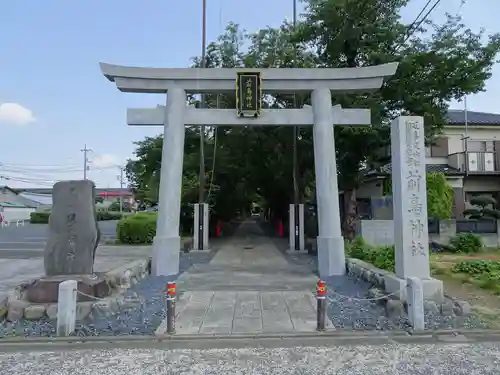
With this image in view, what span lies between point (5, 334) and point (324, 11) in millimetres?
13848

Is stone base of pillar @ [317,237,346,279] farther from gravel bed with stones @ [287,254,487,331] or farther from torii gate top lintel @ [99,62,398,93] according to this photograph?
torii gate top lintel @ [99,62,398,93]

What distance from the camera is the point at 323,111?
38.9ft

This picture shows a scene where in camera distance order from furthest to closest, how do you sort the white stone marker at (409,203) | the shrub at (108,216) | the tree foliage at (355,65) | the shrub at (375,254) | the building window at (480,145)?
the shrub at (108,216)
the building window at (480,145)
the tree foliage at (355,65)
the shrub at (375,254)
the white stone marker at (409,203)

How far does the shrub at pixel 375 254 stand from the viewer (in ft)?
36.7

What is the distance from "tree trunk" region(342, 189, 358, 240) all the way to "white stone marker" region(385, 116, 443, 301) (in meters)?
9.24

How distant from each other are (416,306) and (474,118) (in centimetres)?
2317

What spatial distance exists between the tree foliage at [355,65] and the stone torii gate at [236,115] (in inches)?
122

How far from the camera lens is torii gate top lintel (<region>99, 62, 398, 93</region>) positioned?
461 inches

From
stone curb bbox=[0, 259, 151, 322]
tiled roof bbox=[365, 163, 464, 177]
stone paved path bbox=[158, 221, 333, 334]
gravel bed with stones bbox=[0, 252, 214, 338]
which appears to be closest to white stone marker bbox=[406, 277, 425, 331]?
stone paved path bbox=[158, 221, 333, 334]

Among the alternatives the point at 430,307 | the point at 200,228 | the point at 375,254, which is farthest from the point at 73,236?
the point at 200,228

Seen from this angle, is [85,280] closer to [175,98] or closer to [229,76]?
[175,98]

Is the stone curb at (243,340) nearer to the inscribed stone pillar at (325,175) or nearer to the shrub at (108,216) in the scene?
the inscribed stone pillar at (325,175)

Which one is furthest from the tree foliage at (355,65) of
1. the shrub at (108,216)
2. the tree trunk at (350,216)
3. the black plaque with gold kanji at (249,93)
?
the shrub at (108,216)

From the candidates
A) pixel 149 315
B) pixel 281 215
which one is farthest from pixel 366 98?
pixel 281 215
